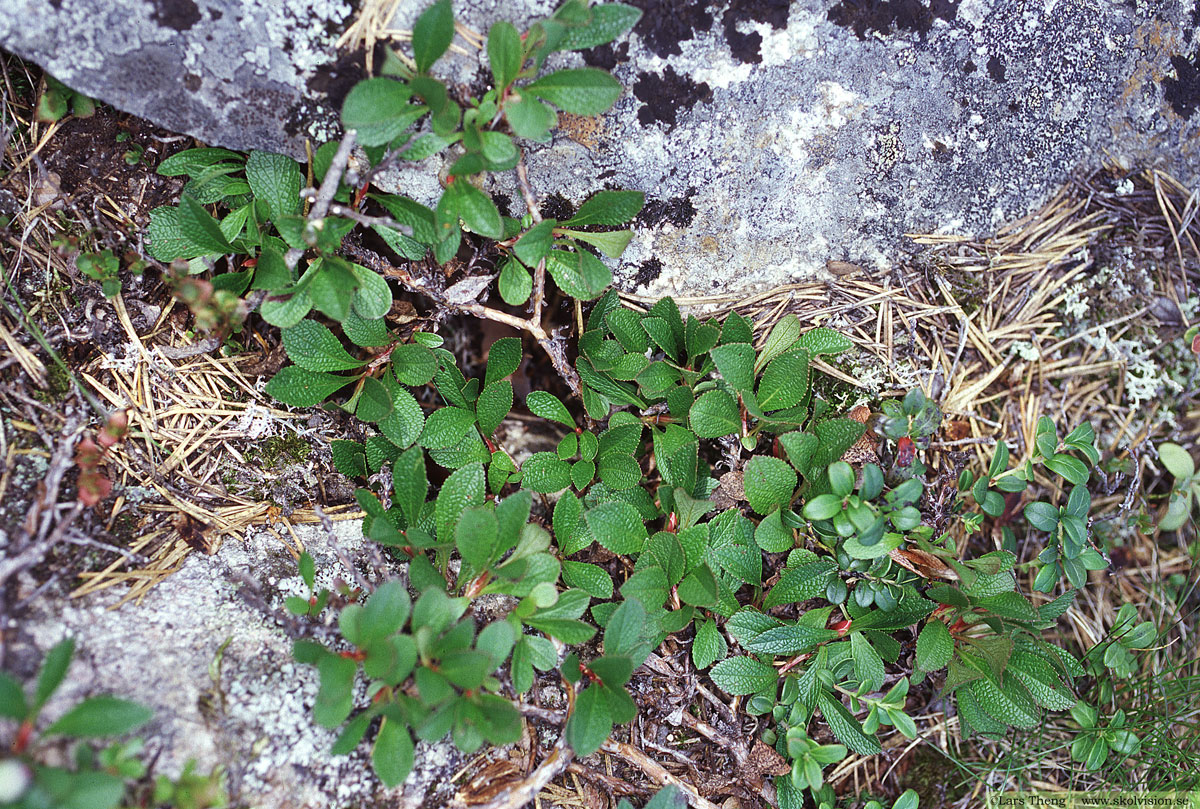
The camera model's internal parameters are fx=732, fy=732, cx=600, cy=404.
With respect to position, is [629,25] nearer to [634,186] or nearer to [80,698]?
[634,186]

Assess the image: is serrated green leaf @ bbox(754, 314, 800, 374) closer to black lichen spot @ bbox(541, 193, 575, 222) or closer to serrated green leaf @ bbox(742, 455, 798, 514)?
serrated green leaf @ bbox(742, 455, 798, 514)

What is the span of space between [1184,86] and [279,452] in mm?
3243

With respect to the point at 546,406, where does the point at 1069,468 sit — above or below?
below

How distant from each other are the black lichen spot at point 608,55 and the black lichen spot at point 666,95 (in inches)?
3.2

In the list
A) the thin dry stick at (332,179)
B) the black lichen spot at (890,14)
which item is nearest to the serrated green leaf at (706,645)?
the thin dry stick at (332,179)

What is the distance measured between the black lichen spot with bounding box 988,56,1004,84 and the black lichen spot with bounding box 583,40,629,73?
1163mm

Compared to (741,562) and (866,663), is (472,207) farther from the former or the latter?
(866,663)

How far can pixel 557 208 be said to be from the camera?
2.27 metres

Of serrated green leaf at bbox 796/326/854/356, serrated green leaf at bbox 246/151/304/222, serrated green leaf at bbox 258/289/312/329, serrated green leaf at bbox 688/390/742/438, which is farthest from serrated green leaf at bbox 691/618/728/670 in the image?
serrated green leaf at bbox 246/151/304/222

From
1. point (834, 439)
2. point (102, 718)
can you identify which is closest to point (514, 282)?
point (834, 439)

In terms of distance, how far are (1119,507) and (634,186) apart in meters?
2.08

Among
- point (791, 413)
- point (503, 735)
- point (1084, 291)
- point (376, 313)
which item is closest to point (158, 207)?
point (376, 313)

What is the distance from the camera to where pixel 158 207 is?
212cm

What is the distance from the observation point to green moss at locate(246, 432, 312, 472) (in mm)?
2213
